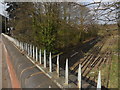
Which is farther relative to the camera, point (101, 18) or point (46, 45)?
point (46, 45)

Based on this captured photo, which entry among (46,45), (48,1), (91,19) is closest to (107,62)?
(46,45)

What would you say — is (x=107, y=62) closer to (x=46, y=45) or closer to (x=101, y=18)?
(x=46, y=45)

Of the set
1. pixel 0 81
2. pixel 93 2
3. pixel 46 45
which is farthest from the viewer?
pixel 46 45

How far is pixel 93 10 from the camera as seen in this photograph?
3.41 m

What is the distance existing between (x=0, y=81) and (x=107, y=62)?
32.4 ft

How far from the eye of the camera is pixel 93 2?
331cm

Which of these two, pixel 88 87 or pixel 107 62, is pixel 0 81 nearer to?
pixel 88 87

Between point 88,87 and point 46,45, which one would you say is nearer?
point 88,87

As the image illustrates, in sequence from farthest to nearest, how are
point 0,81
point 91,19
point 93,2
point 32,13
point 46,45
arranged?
point 32,13 < point 46,45 < point 0,81 < point 91,19 < point 93,2

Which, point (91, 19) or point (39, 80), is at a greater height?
point (91, 19)

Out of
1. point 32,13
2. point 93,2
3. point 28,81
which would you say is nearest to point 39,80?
point 28,81

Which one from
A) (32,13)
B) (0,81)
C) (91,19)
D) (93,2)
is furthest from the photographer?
(32,13)

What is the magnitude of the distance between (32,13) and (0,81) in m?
7.16

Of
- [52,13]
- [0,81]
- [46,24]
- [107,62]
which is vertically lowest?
[107,62]
